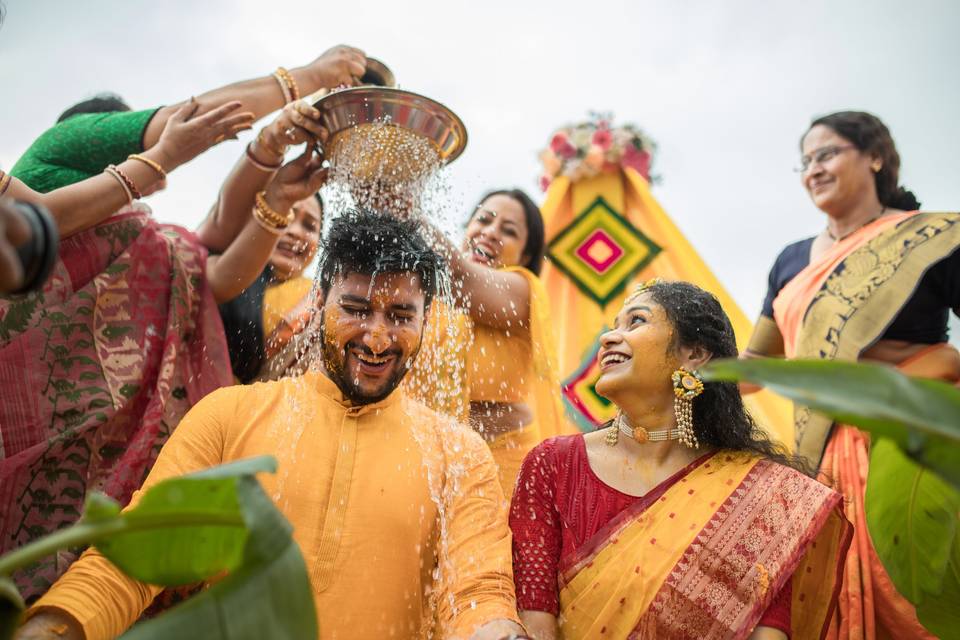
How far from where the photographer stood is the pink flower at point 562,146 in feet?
25.1

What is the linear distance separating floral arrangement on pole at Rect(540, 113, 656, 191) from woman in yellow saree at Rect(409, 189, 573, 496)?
13.3ft

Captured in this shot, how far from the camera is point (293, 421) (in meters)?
2.54

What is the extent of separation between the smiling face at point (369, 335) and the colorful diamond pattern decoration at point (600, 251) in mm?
4755

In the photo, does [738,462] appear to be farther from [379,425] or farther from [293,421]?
[293,421]

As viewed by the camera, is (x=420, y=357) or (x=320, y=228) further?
(x=320, y=228)

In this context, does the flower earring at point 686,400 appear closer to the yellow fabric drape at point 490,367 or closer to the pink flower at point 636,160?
the yellow fabric drape at point 490,367

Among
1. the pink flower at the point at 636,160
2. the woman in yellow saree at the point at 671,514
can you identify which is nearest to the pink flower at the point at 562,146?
the pink flower at the point at 636,160

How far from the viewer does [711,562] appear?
2.40 metres

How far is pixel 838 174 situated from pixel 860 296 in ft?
2.08

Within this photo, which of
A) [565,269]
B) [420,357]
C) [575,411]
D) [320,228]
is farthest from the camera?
[565,269]

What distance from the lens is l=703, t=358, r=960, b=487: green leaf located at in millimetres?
865

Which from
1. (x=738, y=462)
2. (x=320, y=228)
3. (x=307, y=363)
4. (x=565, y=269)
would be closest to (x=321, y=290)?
(x=307, y=363)

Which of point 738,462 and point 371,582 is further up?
point 738,462

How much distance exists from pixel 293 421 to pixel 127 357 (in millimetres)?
700
